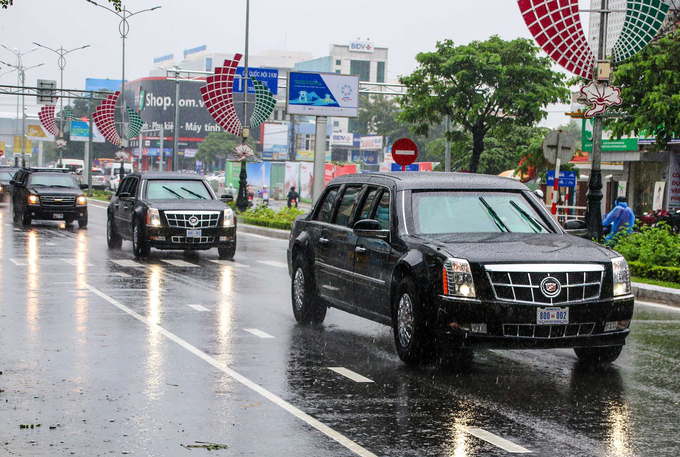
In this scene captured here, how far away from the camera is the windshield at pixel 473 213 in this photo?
32.4 feet

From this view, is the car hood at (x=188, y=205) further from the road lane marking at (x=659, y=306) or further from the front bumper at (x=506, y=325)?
the front bumper at (x=506, y=325)

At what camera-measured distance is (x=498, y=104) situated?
132 ft

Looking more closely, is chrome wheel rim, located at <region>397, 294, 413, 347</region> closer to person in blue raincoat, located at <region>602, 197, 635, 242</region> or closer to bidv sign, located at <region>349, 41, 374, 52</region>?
person in blue raincoat, located at <region>602, 197, 635, 242</region>

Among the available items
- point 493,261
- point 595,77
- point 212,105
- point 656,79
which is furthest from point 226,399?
point 212,105

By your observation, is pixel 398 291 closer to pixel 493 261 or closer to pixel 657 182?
pixel 493 261

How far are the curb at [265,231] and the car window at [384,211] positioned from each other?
68.3ft

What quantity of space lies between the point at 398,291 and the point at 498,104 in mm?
31739

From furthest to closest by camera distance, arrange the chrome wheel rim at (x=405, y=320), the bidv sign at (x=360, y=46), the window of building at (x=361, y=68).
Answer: the window of building at (x=361, y=68) → the bidv sign at (x=360, y=46) → the chrome wheel rim at (x=405, y=320)

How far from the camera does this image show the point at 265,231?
1328 inches

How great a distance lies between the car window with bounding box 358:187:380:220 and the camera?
10766 mm

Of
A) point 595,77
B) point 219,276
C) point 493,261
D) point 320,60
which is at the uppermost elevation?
point 320,60

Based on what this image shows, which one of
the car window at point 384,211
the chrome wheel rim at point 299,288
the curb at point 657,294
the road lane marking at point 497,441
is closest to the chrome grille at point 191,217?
the curb at point 657,294

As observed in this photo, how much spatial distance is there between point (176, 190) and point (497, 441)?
16496mm

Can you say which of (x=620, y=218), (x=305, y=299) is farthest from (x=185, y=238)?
(x=305, y=299)
